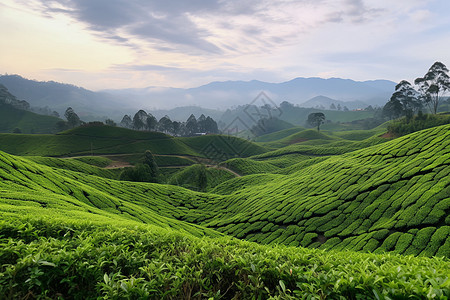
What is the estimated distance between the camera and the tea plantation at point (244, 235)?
4.61 m

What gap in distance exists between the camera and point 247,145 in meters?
128

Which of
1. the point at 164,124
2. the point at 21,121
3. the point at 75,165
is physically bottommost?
the point at 75,165

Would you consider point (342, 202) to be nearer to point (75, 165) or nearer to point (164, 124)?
point (75, 165)

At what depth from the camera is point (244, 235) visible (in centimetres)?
2392

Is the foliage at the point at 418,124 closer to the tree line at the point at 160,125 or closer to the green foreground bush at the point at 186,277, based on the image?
the green foreground bush at the point at 186,277

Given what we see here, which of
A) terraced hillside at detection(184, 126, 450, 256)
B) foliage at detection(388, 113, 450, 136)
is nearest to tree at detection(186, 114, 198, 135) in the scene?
foliage at detection(388, 113, 450, 136)

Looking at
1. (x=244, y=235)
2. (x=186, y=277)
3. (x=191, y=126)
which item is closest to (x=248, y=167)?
(x=244, y=235)

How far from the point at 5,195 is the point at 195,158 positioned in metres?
90.9

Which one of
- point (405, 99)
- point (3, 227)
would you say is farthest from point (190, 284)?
point (405, 99)

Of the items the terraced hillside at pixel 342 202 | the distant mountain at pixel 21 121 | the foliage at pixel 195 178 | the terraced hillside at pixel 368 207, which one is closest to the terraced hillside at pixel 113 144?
the foliage at pixel 195 178

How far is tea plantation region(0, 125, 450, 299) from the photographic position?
461cm

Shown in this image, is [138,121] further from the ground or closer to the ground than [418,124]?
further from the ground

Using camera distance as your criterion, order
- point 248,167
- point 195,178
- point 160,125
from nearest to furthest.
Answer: point 195,178
point 248,167
point 160,125

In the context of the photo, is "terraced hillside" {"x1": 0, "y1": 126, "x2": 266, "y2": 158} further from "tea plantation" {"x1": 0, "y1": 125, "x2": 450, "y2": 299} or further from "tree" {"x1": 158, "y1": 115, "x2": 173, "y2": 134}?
"tea plantation" {"x1": 0, "y1": 125, "x2": 450, "y2": 299}
